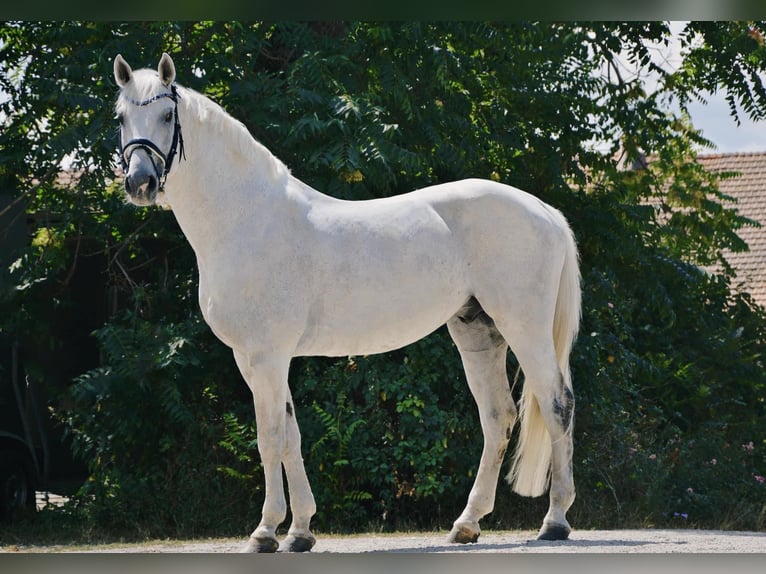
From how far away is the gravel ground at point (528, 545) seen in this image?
5.57 metres

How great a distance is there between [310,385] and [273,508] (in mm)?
3395

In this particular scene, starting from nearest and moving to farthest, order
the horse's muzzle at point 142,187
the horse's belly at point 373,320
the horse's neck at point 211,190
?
1. the horse's muzzle at point 142,187
2. the horse's neck at point 211,190
3. the horse's belly at point 373,320

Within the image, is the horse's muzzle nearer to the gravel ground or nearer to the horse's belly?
the horse's belly

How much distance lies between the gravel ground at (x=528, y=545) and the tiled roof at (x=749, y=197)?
34.4 ft

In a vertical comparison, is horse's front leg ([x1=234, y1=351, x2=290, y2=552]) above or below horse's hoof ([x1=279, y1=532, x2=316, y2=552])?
above

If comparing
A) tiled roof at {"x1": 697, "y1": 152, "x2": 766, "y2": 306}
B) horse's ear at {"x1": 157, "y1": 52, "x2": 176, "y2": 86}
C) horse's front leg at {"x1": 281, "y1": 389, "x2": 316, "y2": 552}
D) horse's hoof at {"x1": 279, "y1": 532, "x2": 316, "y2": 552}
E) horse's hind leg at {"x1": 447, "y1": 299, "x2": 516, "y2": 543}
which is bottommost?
horse's hoof at {"x1": 279, "y1": 532, "x2": 316, "y2": 552}

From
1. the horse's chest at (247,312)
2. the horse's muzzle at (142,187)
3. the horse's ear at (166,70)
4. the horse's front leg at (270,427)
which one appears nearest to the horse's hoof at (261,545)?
the horse's front leg at (270,427)

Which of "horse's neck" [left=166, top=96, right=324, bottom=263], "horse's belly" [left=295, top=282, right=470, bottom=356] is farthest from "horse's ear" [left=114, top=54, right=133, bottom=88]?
"horse's belly" [left=295, top=282, right=470, bottom=356]

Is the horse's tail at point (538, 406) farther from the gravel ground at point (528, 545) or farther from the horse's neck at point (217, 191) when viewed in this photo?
the horse's neck at point (217, 191)

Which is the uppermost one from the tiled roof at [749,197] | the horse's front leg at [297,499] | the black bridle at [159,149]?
the tiled roof at [749,197]

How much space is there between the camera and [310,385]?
8.84m

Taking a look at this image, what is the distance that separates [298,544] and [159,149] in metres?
2.20

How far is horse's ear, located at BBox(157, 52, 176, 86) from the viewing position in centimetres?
529

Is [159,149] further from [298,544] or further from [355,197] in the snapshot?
[355,197]
